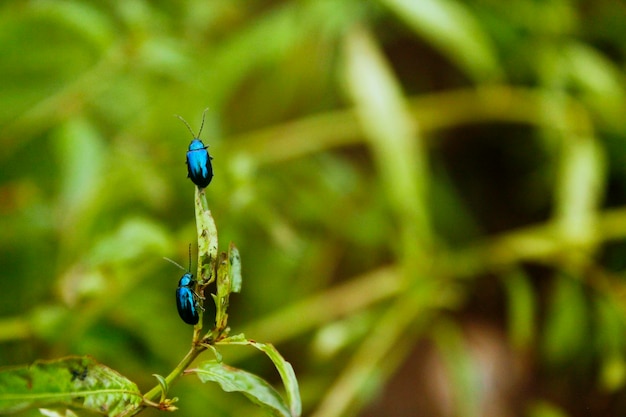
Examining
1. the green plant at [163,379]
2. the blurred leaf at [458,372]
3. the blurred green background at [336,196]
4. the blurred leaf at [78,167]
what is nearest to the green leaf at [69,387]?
the green plant at [163,379]

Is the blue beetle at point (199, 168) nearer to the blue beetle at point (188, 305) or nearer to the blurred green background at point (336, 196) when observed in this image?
the blue beetle at point (188, 305)

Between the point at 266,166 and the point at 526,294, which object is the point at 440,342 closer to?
the point at 526,294

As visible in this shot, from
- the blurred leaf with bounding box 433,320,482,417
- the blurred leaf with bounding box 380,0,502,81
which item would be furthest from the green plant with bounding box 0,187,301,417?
the blurred leaf with bounding box 380,0,502,81

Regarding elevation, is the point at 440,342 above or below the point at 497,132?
below

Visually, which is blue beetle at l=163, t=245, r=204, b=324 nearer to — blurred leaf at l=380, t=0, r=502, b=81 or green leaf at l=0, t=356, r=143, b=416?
green leaf at l=0, t=356, r=143, b=416

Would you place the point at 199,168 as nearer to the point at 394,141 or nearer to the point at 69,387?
the point at 69,387

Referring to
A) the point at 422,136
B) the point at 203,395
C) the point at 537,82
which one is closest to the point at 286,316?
the point at 203,395
